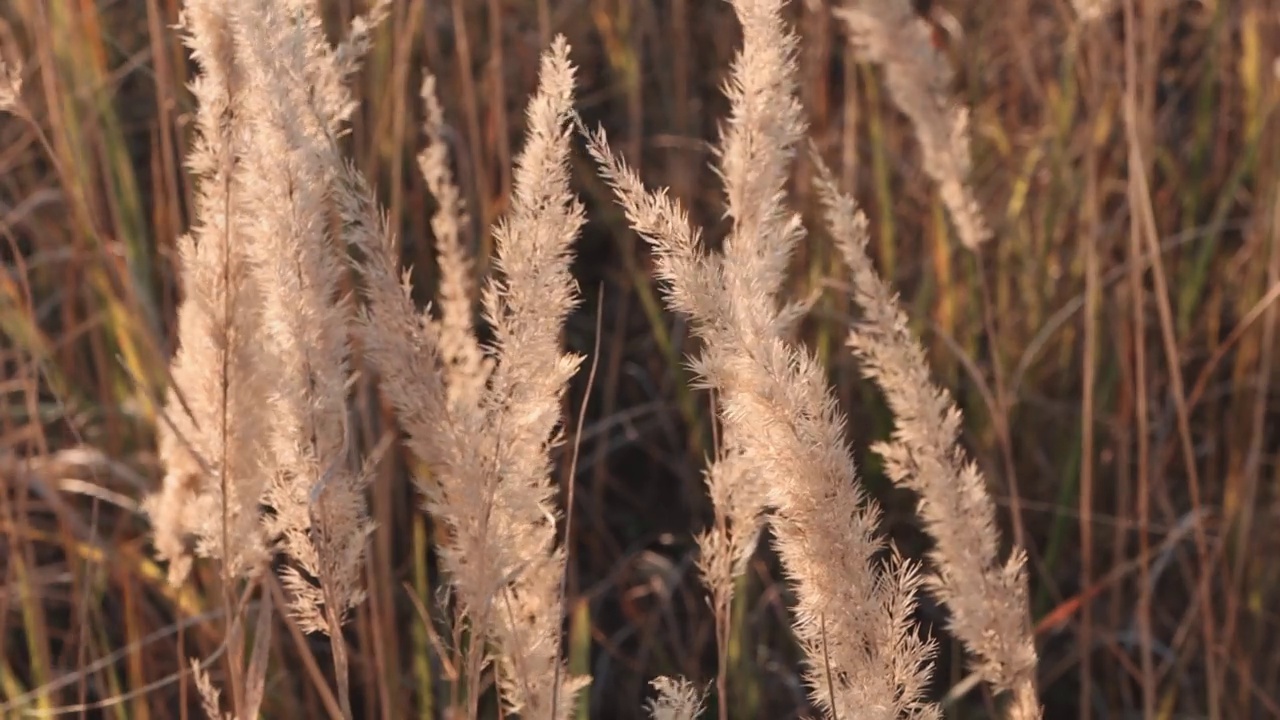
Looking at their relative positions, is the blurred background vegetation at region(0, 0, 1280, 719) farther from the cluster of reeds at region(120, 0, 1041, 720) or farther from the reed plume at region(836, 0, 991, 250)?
the cluster of reeds at region(120, 0, 1041, 720)

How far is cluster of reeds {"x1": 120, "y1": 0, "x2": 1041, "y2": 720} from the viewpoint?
29.6 inches

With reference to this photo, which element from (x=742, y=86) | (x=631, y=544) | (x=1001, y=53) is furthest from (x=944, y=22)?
(x=742, y=86)

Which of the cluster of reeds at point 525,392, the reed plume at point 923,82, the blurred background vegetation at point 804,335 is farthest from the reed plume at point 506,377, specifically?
the blurred background vegetation at point 804,335

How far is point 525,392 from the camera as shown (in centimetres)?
81

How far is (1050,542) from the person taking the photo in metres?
1.91

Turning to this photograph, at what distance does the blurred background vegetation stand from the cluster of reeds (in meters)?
0.48

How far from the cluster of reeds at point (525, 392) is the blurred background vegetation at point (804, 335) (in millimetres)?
485

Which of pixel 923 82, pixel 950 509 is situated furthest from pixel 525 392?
pixel 923 82

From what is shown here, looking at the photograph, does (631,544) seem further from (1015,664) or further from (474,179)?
(1015,664)

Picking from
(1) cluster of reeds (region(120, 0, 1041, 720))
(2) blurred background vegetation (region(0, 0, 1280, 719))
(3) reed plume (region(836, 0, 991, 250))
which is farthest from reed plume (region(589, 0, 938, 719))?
(2) blurred background vegetation (region(0, 0, 1280, 719))

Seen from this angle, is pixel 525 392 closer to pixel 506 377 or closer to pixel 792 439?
pixel 506 377

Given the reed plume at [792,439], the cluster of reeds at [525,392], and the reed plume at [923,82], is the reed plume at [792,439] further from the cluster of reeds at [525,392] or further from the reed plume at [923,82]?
the reed plume at [923,82]

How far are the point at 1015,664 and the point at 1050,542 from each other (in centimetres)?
106

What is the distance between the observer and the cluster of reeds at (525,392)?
0.75m
